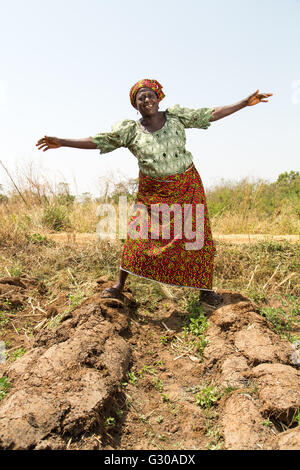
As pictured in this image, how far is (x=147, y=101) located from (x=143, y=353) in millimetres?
2109

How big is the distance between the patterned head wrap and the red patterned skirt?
2.23ft

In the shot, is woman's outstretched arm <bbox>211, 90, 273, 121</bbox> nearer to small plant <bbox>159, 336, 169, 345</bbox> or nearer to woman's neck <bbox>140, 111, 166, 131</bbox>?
woman's neck <bbox>140, 111, 166, 131</bbox>

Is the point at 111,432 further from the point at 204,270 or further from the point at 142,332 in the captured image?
the point at 204,270

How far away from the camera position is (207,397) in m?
Result: 2.52

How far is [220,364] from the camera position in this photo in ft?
9.20

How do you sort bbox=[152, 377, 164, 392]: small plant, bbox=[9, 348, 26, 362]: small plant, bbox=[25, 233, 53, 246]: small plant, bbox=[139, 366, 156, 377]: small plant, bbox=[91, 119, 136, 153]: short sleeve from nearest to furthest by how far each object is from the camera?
bbox=[152, 377, 164, 392]: small plant, bbox=[139, 366, 156, 377]: small plant, bbox=[9, 348, 26, 362]: small plant, bbox=[91, 119, 136, 153]: short sleeve, bbox=[25, 233, 53, 246]: small plant

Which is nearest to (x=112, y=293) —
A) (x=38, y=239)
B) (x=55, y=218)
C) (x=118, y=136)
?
(x=118, y=136)

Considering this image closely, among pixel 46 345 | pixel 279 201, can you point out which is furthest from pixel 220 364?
pixel 279 201

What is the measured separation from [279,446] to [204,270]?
71.9 inches

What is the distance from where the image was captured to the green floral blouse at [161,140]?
11.2 ft

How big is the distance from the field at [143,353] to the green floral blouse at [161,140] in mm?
1271

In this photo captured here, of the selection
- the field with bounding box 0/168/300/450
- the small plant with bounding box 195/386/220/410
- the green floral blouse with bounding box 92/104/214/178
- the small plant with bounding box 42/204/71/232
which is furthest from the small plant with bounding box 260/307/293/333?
the small plant with bounding box 42/204/71/232

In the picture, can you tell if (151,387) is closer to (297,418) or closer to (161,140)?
(297,418)

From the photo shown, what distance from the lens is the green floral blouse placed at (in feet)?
11.2
